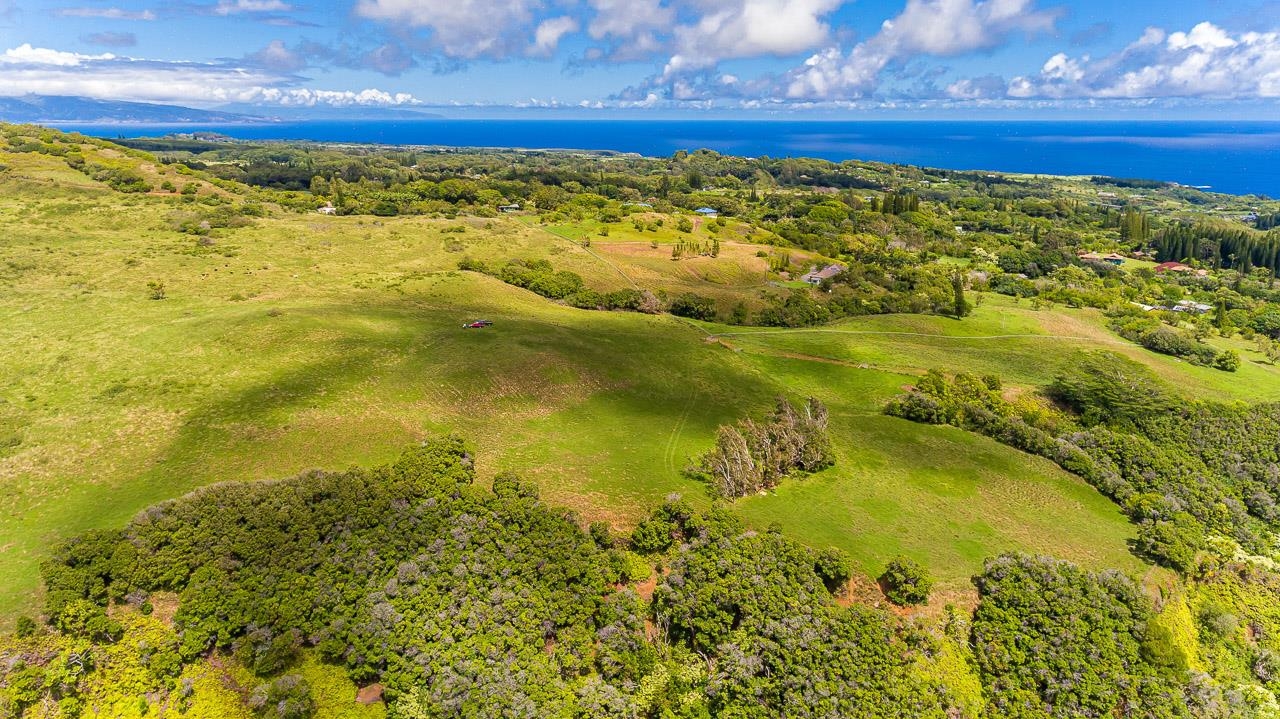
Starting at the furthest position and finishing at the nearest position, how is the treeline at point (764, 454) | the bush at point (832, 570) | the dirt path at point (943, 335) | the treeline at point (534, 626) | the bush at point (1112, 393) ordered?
1. the dirt path at point (943, 335)
2. the bush at point (1112, 393)
3. the treeline at point (764, 454)
4. the bush at point (832, 570)
5. the treeline at point (534, 626)

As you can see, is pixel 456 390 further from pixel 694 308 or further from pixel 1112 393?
pixel 1112 393

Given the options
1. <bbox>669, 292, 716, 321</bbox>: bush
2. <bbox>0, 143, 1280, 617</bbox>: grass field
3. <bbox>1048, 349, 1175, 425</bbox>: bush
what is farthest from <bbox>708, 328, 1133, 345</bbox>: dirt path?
<bbox>1048, 349, 1175, 425</bbox>: bush

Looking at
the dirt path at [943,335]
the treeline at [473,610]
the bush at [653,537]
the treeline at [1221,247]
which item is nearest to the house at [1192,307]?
the dirt path at [943,335]

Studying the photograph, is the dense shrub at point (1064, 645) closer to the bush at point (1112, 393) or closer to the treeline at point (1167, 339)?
the bush at point (1112, 393)

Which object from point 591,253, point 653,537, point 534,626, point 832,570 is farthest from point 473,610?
point 591,253

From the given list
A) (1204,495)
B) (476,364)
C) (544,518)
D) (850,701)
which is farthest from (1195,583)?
(476,364)

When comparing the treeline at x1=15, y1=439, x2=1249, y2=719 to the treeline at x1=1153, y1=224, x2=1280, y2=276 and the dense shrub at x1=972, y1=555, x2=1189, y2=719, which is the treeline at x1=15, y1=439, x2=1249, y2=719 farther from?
the treeline at x1=1153, y1=224, x2=1280, y2=276
